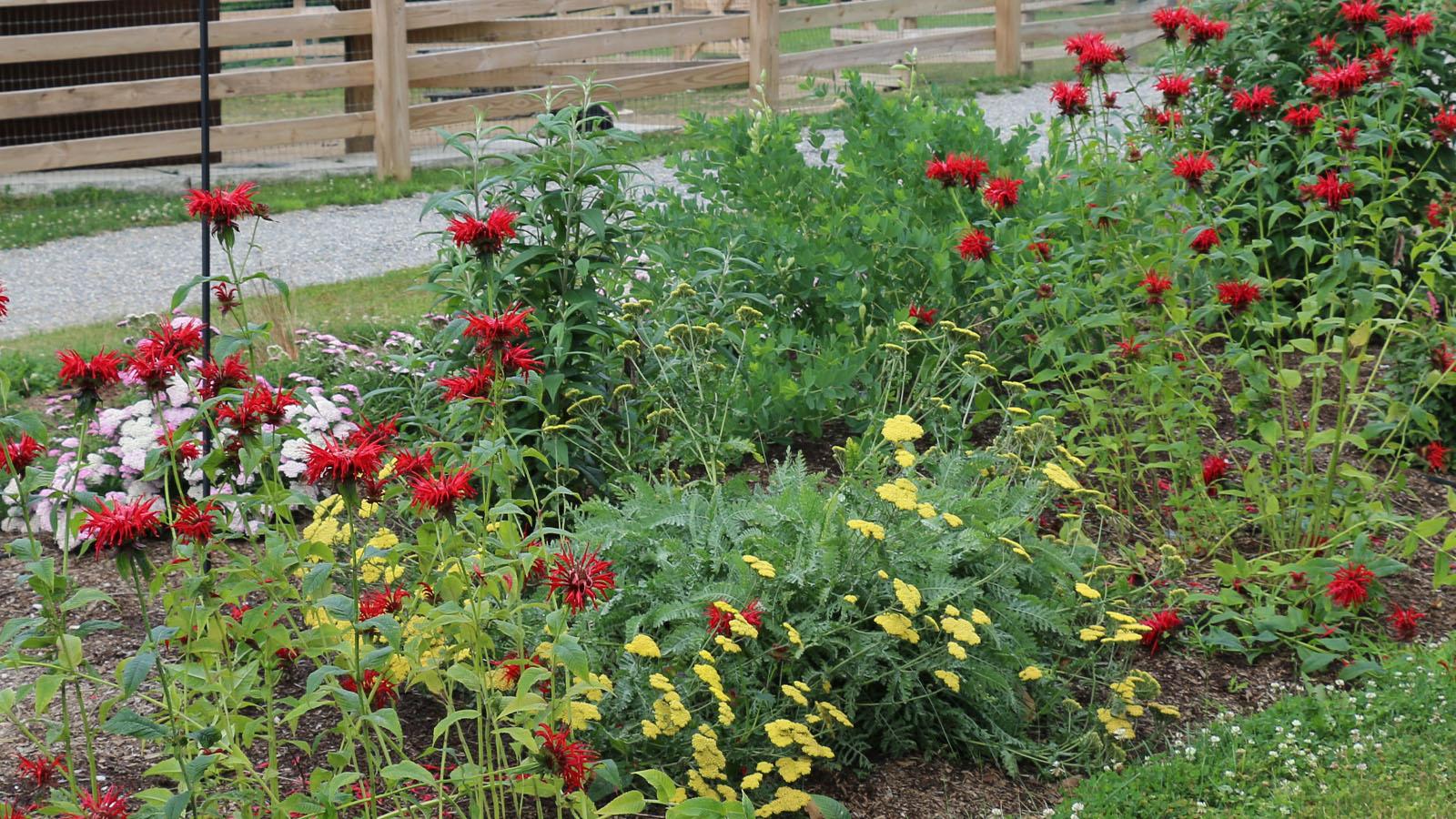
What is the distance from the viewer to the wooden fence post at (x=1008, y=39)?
1428 cm

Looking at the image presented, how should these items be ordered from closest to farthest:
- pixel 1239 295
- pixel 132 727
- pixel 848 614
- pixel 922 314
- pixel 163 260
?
1. pixel 132 727
2. pixel 848 614
3. pixel 1239 295
4. pixel 922 314
5. pixel 163 260

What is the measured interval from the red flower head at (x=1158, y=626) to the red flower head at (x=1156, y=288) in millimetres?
874

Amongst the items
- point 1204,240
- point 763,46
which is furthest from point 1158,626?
point 763,46

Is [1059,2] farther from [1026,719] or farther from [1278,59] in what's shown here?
[1026,719]

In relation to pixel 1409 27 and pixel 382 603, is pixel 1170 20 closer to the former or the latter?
pixel 1409 27

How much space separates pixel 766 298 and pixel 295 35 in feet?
22.2

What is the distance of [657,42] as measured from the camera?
38.8 ft

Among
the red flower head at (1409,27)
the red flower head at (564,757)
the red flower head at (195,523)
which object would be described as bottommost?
the red flower head at (564,757)

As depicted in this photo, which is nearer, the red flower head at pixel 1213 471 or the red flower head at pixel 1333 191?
the red flower head at pixel 1333 191

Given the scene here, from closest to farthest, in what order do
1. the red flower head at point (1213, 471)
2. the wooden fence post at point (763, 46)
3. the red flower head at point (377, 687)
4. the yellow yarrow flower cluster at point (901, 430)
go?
the red flower head at point (377, 687) < the yellow yarrow flower cluster at point (901, 430) < the red flower head at point (1213, 471) < the wooden fence post at point (763, 46)

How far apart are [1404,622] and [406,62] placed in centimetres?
865

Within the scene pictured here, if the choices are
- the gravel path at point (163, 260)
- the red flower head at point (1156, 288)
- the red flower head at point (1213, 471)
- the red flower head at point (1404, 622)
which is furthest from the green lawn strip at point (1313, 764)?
the gravel path at point (163, 260)

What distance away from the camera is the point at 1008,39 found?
47.4ft

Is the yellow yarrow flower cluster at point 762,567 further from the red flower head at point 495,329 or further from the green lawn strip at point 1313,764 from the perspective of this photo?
the green lawn strip at point 1313,764
